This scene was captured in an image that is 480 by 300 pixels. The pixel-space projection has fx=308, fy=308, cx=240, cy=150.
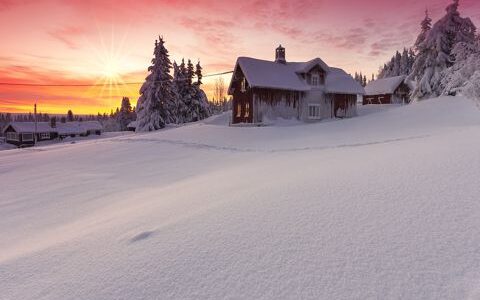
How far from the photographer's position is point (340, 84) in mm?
35500

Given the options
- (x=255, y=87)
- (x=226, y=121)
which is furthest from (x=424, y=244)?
(x=226, y=121)

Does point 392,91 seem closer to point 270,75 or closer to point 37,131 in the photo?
point 270,75

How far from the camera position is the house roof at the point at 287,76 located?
30172 millimetres

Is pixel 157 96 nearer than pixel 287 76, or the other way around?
pixel 287 76

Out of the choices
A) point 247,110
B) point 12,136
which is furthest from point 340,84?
point 12,136

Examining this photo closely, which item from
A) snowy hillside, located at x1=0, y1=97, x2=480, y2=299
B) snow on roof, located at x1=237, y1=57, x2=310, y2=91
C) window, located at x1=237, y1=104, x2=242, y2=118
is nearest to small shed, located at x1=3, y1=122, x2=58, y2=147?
window, located at x1=237, y1=104, x2=242, y2=118

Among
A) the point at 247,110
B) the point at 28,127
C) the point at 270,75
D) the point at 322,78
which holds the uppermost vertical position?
the point at 322,78

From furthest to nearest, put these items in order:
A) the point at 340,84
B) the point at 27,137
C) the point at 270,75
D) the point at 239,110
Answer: the point at 27,137, the point at 340,84, the point at 239,110, the point at 270,75

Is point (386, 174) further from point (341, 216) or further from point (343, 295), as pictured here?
point (343, 295)

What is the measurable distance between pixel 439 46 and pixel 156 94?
35.5 metres

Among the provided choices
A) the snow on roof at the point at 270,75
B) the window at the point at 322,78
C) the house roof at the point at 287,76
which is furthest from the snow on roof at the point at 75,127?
the window at the point at 322,78

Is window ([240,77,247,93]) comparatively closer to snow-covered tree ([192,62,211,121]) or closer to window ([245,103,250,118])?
window ([245,103,250,118])

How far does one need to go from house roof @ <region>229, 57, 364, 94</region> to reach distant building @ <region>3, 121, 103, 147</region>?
185 ft

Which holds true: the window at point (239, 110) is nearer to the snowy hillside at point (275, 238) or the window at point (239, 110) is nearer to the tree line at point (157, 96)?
the tree line at point (157, 96)
